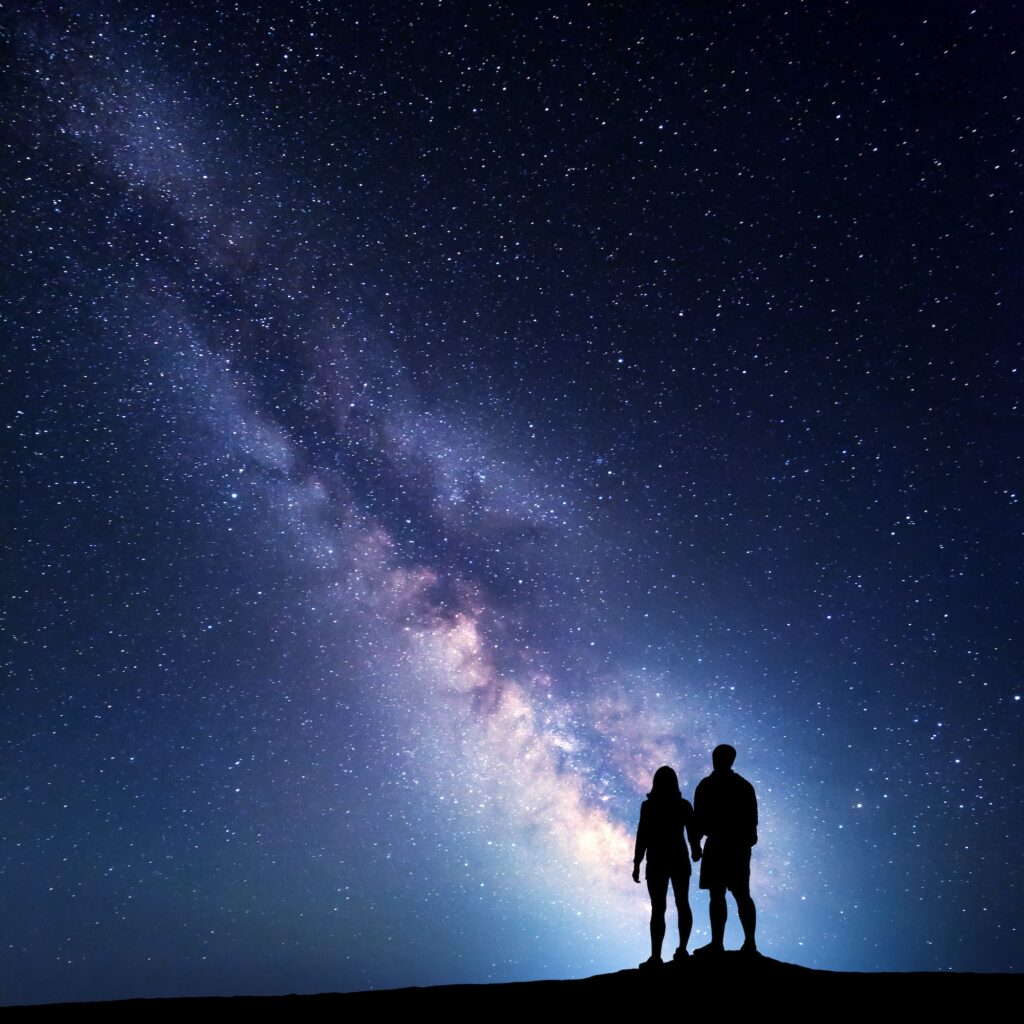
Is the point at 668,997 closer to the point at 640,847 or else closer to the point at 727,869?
the point at 727,869

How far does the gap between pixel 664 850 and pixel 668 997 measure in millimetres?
1516

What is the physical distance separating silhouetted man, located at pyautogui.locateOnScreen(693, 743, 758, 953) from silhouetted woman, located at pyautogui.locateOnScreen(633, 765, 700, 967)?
0.28 metres

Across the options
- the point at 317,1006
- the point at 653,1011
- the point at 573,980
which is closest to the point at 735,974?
the point at 653,1011

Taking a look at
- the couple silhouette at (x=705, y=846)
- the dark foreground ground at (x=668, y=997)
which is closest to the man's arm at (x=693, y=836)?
the couple silhouette at (x=705, y=846)

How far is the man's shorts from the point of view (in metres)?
4.89

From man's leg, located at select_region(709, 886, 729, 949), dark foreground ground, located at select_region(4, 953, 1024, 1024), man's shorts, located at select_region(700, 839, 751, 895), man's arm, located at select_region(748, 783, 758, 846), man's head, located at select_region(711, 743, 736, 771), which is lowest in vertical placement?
dark foreground ground, located at select_region(4, 953, 1024, 1024)

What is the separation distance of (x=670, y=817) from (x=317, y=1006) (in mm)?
2809

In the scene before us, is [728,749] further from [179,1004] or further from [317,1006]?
[179,1004]

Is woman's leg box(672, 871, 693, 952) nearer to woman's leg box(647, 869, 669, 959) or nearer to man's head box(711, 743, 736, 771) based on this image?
woman's leg box(647, 869, 669, 959)

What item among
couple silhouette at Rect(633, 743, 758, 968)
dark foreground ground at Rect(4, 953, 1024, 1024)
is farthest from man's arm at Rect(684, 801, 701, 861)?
dark foreground ground at Rect(4, 953, 1024, 1024)

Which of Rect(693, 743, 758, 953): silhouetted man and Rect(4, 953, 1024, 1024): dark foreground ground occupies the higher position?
Rect(693, 743, 758, 953): silhouetted man

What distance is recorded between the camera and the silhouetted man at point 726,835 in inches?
193

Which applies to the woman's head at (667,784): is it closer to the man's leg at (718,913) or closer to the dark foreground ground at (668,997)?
the man's leg at (718,913)

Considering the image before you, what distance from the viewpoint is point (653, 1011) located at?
12.3 feet
